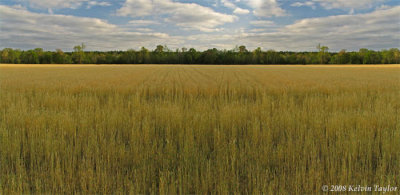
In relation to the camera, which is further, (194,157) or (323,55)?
(323,55)

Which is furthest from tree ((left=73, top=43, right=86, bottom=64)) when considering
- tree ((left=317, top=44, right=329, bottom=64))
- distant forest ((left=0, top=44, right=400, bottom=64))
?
tree ((left=317, top=44, right=329, bottom=64))

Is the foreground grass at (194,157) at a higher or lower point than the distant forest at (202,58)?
lower

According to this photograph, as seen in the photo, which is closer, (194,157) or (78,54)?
(194,157)

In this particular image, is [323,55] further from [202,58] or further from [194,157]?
[194,157]

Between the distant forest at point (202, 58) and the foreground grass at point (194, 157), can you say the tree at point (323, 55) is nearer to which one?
the distant forest at point (202, 58)

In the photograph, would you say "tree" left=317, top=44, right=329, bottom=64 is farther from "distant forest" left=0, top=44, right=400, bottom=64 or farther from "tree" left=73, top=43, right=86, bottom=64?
"tree" left=73, top=43, right=86, bottom=64

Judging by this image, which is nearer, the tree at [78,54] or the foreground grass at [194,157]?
the foreground grass at [194,157]

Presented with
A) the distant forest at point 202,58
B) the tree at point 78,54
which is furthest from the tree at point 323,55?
the tree at point 78,54

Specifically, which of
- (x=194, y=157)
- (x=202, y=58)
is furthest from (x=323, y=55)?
(x=194, y=157)

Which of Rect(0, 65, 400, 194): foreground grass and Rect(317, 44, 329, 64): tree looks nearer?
Rect(0, 65, 400, 194): foreground grass

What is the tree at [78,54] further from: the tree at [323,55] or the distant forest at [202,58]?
the tree at [323,55]

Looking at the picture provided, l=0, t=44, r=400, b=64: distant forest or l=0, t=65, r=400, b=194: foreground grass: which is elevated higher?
l=0, t=44, r=400, b=64: distant forest

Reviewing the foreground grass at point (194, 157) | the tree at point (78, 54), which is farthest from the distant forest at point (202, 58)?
the foreground grass at point (194, 157)

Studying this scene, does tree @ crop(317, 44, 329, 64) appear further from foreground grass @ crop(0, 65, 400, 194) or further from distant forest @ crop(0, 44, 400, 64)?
foreground grass @ crop(0, 65, 400, 194)
